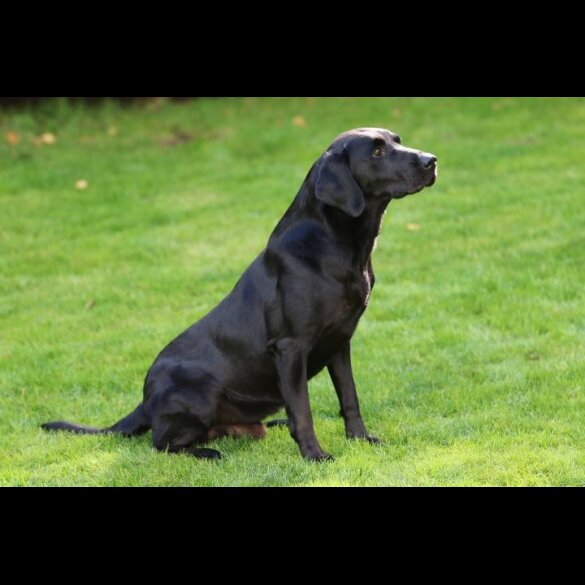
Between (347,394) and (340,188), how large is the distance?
4.00 feet

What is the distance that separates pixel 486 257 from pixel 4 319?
4150 mm

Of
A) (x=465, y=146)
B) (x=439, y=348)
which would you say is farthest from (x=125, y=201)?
(x=439, y=348)

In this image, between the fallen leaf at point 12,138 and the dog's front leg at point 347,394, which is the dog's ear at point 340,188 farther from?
the fallen leaf at point 12,138

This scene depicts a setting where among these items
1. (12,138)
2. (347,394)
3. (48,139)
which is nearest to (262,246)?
(347,394)

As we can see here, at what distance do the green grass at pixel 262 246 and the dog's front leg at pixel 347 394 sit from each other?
11cm

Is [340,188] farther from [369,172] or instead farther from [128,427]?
[128,427]

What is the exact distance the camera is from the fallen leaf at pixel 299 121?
1402 centimetres

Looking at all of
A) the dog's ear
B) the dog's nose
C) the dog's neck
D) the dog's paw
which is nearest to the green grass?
the dog's paw

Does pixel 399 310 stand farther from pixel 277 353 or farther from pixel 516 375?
pixel 277 353

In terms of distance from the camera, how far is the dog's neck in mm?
5445

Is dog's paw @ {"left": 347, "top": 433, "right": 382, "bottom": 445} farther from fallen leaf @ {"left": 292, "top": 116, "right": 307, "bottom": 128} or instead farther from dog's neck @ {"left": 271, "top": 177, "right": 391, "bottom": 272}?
fallen leaf @ {"left": 292, "top": 116, "right": 307, "bottom": 128}

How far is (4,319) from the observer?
8.93m

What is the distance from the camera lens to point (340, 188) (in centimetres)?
532

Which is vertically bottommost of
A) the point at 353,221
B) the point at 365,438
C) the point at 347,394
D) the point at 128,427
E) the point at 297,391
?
the point at 128,427
